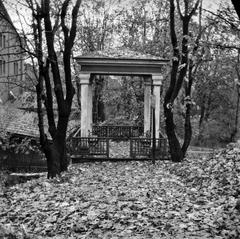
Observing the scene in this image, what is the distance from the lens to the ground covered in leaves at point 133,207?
4.98 metres

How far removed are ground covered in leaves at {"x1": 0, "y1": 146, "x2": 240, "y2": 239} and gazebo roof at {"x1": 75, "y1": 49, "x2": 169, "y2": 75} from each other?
732 centimetres

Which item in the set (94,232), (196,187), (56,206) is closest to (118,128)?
(196,187)

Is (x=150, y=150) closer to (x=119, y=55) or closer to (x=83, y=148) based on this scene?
(x=83, y=148)

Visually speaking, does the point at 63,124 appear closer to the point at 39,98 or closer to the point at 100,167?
the point at 39,98

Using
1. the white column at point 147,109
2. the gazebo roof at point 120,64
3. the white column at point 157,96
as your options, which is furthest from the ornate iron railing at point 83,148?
the white column at point 147,109

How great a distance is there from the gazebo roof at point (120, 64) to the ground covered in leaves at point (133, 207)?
7317 mm

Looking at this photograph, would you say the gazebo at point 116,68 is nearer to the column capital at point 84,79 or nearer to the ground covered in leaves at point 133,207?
the column capital at point 84,79

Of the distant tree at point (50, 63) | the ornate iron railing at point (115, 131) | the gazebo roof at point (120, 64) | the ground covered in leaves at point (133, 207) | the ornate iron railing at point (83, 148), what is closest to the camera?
the ground covered in leaves at point (133, 207)

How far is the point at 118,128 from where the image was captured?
2192 centimetres

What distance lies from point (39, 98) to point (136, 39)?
60.3ft

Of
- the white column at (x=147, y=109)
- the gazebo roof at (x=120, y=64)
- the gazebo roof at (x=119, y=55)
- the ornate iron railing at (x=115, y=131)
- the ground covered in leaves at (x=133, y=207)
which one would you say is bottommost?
the ground covered in leaves at (x=133, y=207)

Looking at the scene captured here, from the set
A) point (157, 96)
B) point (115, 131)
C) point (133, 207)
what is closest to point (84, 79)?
point (157, 96)

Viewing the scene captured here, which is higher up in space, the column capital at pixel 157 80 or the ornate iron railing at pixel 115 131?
the column capital at pixel 157 80

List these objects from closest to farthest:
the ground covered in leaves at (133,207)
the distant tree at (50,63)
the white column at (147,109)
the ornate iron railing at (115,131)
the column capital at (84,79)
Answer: the ground covered in leaves at (133,207) → the distant tree at (50,63) → the column capital at (84,79) → the white column at (147,109) → the ornate iron railing at (115,131)
